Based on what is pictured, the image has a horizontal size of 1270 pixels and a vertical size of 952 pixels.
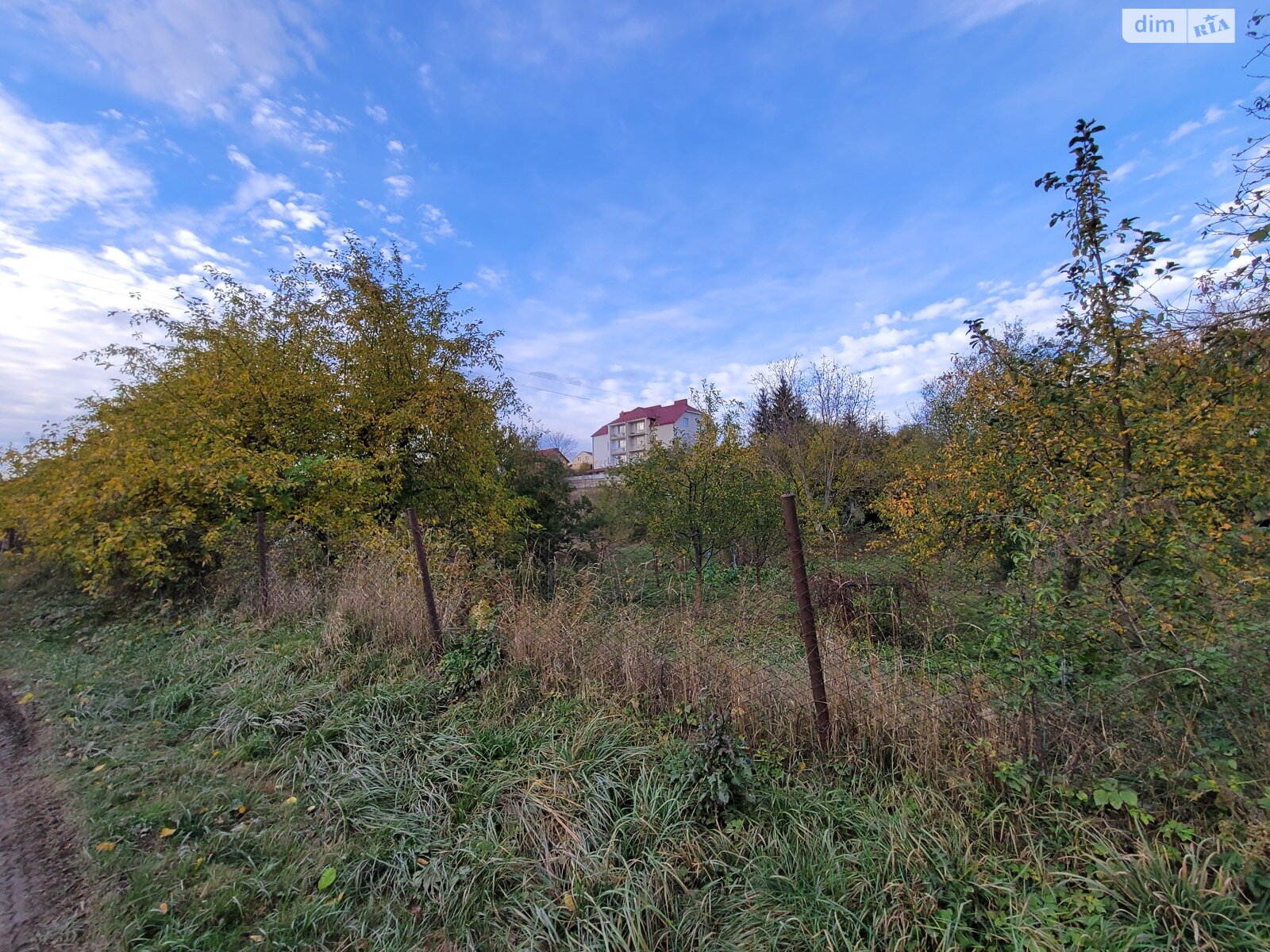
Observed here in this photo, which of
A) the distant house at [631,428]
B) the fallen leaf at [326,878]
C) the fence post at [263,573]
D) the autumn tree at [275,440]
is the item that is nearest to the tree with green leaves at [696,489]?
the autumn tree at [275,440]

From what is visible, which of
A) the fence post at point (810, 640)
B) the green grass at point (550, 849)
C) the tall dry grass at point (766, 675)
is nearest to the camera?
the green grass at point (550, 849)

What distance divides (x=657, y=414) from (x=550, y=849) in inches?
2212

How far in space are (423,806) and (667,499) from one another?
8145mm

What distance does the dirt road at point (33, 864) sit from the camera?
210cm

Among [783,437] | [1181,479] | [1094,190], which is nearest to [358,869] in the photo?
[1181,479]

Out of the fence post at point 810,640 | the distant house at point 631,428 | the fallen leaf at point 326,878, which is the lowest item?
the fallen leaf at point 326,878

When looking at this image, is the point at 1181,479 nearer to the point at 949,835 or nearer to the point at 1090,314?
the point at 1090,314

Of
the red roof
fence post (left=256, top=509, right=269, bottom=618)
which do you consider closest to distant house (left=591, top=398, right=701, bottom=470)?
the red roof

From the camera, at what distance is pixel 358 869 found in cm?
247

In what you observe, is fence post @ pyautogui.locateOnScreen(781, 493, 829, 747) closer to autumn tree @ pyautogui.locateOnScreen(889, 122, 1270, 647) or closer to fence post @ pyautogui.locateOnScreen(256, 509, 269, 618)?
autumn tree @ pyautogui.locateOnScreen(889, 122, 1270, 647)

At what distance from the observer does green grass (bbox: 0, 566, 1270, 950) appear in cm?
186

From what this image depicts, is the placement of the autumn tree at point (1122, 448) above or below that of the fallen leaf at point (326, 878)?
above

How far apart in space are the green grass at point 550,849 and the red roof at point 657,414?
157ft

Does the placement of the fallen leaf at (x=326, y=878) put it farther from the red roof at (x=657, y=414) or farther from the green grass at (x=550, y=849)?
the red roof at (x=657, y=414)
